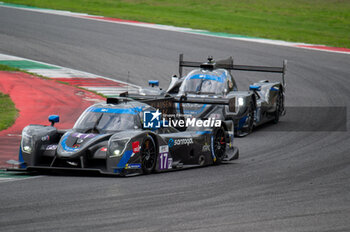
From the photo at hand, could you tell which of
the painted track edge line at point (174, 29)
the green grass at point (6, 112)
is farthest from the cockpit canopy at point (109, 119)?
the painted track edge line at point (174, 29)

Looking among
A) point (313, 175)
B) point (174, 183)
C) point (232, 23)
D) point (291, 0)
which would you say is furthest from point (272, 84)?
point (291, 0)

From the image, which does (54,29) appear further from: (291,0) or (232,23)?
(291,0)

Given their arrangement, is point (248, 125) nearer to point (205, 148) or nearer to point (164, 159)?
point (205, 148)

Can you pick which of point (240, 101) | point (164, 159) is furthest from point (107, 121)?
point (240, 101)

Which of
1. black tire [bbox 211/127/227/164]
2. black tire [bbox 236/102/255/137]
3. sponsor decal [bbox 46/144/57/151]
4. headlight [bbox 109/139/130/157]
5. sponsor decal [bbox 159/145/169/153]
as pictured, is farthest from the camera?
→ black tire [bbox 236/102/255/137]

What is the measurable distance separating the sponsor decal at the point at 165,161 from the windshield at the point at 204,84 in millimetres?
6169

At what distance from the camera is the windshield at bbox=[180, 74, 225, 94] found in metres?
18.9

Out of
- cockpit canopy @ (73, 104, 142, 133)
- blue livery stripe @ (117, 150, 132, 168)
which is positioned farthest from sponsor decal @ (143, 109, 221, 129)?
blue livery stripe @ (117, 150, 132, 168)

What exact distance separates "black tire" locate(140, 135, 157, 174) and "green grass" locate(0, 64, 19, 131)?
5911 mm

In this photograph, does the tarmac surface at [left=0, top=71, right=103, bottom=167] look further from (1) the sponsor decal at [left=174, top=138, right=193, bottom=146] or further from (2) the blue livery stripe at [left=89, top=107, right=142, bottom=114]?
(1) the sponsor decal at [left=174, top=138, right=193, bottom=146]

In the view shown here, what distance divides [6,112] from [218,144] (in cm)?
714

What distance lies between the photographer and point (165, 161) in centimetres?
1284

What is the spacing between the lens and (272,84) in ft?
69.5

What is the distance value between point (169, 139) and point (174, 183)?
1600mm
